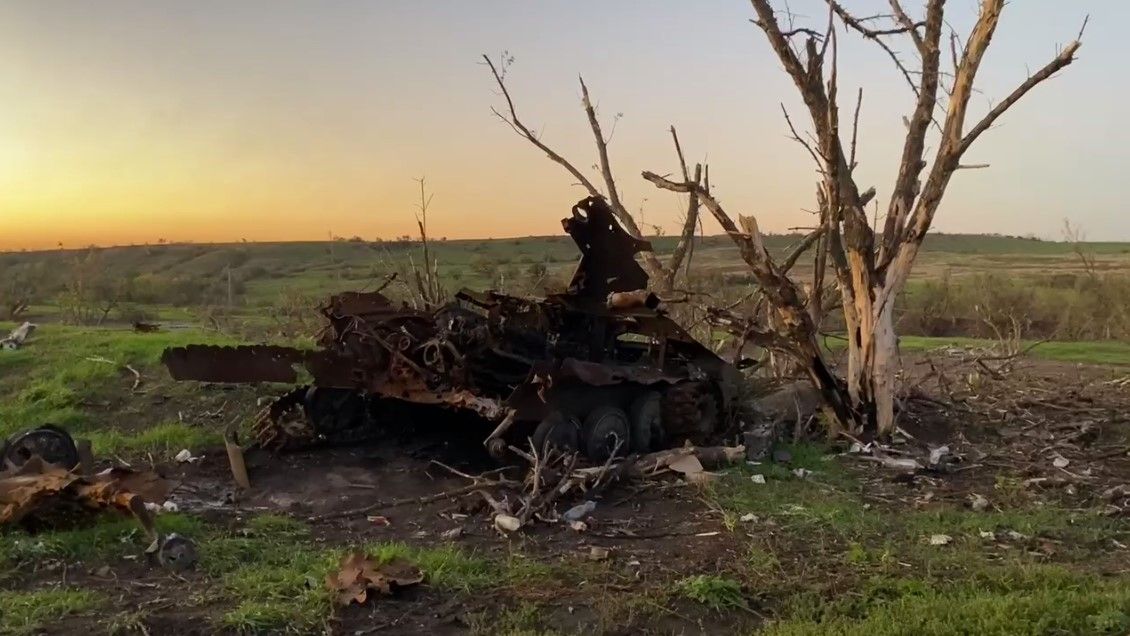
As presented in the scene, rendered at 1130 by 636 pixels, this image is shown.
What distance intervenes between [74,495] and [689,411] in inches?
222

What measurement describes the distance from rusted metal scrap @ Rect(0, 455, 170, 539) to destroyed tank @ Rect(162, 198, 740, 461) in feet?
6.26

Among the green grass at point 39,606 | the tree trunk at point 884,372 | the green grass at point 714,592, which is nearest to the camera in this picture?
the green grass at point 39,606

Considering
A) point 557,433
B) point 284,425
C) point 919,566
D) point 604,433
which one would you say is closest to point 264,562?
point 557,433

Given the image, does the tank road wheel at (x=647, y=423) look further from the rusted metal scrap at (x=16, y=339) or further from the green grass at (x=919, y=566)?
the rusted metal scrap at (x=16, y=339)

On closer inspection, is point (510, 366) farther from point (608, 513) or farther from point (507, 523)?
point (507, 523)

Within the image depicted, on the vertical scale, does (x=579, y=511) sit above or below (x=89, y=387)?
below

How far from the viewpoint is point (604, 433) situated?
9055 mm

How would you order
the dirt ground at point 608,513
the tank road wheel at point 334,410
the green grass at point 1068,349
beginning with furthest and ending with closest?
1. the green grass at point 1068,349
2. the tank road wheel at point 334,410
3. the dirt ground at point 608,513

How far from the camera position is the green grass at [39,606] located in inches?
198

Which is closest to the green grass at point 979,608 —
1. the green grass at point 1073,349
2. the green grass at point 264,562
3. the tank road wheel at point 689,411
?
the green grass at point 264,562

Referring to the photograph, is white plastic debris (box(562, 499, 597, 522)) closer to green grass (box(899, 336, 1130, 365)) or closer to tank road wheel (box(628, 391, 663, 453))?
tank road wheel (box(628, 391, 663, 453))

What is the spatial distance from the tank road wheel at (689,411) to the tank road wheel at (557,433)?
142cm

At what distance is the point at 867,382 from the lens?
1127cm

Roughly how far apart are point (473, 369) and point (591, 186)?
168 inches
